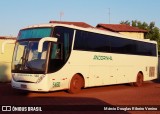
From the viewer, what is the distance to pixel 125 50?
70.6ft

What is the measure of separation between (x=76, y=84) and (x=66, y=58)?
167 cm

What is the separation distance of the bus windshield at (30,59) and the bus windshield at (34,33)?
1.22 feet

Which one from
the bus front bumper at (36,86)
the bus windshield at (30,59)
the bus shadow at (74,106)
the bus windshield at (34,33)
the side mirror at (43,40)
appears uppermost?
the bus windshield at (34,33)

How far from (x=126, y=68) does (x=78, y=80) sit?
5582 mm

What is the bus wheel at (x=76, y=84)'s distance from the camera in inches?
660

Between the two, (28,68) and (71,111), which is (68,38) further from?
(71,111)

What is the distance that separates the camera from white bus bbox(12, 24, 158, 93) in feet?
49.4

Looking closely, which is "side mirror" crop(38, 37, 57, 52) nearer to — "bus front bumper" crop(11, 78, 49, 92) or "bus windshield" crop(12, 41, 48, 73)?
"bus windshield" crop(12, 41, 48, 73)

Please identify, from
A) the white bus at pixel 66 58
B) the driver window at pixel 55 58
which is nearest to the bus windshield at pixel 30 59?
the white bus at pixel 66 58

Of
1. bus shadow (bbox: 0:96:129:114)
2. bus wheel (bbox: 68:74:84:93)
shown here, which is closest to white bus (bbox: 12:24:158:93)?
bus wheel (bbox: 68:74:84:93)

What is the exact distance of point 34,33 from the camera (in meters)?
15.9

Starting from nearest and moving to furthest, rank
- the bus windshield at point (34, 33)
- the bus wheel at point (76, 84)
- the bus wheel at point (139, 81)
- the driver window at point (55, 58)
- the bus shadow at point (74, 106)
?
the bus shadow at point (74, 106)
the driver window at point (55, 58)
the bus windshield at point (34, 33)
the bus wheel at point (76, 84)
the bus wheel at point (139, 81)

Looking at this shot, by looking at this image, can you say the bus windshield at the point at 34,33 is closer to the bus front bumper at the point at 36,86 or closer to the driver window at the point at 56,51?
the driver window at the point at 56,51

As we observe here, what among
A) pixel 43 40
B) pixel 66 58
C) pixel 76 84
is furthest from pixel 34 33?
pixel 76 84
